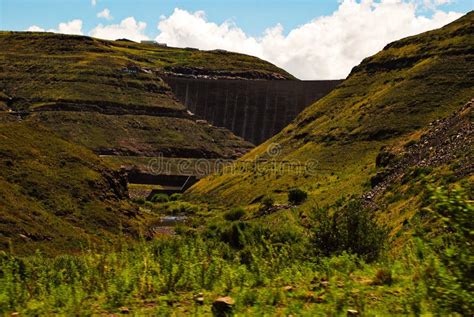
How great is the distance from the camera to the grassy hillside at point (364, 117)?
95.9 meters

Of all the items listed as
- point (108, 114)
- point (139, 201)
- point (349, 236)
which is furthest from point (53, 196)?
point (108, 114)

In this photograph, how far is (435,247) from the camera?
39.8 feet

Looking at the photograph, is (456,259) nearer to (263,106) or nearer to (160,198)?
(160,198)

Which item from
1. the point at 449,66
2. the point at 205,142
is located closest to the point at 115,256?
the point at 449,66

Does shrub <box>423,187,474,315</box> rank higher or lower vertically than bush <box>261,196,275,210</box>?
lower

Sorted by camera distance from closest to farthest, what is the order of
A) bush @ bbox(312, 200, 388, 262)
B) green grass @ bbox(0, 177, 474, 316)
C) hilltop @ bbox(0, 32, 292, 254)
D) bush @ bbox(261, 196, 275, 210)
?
green grass @ bbox(0, 177, 474, 316) < bush @ bbox(312, 200, 388, 262) < hilltop @ bbox(0, 32, 292, 254) < bush @ bbox(261, 196, 275, 210)
